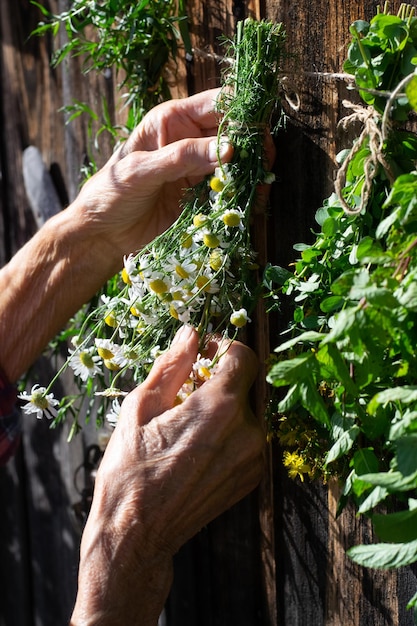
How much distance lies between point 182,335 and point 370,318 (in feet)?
1.42

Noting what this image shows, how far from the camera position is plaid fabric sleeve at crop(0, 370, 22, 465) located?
146cm

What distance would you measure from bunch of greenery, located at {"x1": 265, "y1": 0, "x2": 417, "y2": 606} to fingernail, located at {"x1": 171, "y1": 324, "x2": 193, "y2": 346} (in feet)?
0.48

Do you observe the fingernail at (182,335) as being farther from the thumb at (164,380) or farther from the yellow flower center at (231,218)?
the yellow flower center at (231,218)

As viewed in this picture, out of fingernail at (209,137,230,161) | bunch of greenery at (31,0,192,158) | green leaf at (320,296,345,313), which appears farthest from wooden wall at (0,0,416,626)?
green leaf at (320,296,345,313)

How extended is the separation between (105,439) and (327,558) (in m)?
0.73

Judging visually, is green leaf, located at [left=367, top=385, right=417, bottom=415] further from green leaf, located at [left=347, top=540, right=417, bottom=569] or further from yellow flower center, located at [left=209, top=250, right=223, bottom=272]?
yellow flower center, located at [left=209, top=250, right=223, bottom=272]

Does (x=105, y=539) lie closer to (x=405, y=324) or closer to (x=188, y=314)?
(x=188, y=314)

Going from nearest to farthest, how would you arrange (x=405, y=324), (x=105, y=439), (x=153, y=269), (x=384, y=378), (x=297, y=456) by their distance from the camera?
(x=405, y=324)
(x=384, y=378)
(x=297, y=456)
(x=153, y=269)
(x=105, y=439)

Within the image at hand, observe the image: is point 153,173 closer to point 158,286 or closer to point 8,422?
point 158,286

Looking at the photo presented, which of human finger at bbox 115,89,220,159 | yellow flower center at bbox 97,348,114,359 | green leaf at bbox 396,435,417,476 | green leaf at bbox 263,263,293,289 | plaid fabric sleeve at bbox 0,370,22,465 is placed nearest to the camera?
green leaf at bbox 396,435,417,476

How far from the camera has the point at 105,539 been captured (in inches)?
39.8

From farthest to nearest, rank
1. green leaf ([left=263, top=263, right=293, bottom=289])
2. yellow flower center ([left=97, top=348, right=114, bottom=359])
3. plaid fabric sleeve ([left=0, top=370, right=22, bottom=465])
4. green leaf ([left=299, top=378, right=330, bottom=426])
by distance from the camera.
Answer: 1. plaid fabric sleeve ([left=0, top=370, right=22, bottom=465])
2. yellow flower center ([left=97, top=348, right=114, bottom=359])
3. green leaf ([left=263, top=263, right=293, bottom=289])
4. green leaf ([left=299, top=378, right=330, bottom=426])

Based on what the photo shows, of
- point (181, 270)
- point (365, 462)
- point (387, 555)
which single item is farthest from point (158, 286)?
point (387, 555)

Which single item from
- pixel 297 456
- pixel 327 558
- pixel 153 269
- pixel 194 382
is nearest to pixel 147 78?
pixel 153 269
